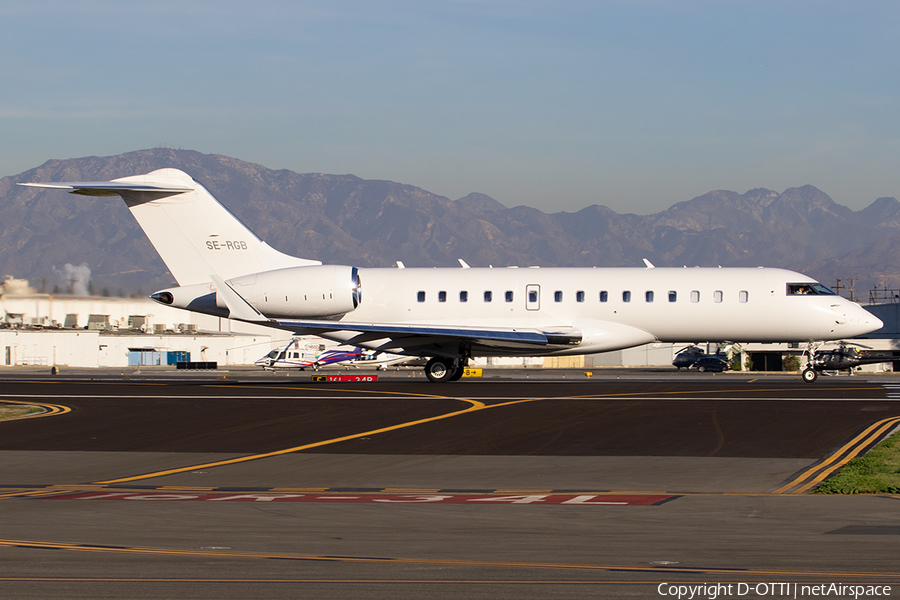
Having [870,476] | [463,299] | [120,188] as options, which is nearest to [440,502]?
[870,476]

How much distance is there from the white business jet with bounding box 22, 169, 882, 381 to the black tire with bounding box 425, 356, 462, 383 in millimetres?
49

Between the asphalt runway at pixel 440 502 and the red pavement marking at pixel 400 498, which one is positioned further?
the red pavement marking at pixel 400 498

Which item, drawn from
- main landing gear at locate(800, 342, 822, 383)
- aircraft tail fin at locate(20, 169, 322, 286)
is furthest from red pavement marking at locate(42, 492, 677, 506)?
aircraft tail fin at locate(20, 169, 322, 286)

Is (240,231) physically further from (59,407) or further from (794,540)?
(794,540)

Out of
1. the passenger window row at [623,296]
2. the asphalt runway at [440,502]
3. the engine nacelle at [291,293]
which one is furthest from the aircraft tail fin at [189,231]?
the asphalt runway at [440,502]

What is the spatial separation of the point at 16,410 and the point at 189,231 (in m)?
12.4

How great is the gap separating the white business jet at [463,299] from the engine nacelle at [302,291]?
50 millimetres

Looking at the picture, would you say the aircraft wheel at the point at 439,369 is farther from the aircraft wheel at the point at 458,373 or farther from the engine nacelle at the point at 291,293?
the engine nacelle at the point at 291,293

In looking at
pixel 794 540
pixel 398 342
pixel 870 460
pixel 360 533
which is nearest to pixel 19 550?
pixel 360 533

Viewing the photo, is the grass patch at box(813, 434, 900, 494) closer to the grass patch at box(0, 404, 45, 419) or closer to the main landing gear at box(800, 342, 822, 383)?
the main landing gear at box(800, 342, 822, 383)

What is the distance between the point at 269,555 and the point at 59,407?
20.9 m

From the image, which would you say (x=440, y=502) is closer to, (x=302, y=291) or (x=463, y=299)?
(x=463, y=299)

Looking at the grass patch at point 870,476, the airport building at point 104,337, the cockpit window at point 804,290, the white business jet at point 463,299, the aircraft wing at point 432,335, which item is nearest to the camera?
the grass patch at point 870,476

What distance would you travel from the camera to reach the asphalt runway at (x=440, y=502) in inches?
316
